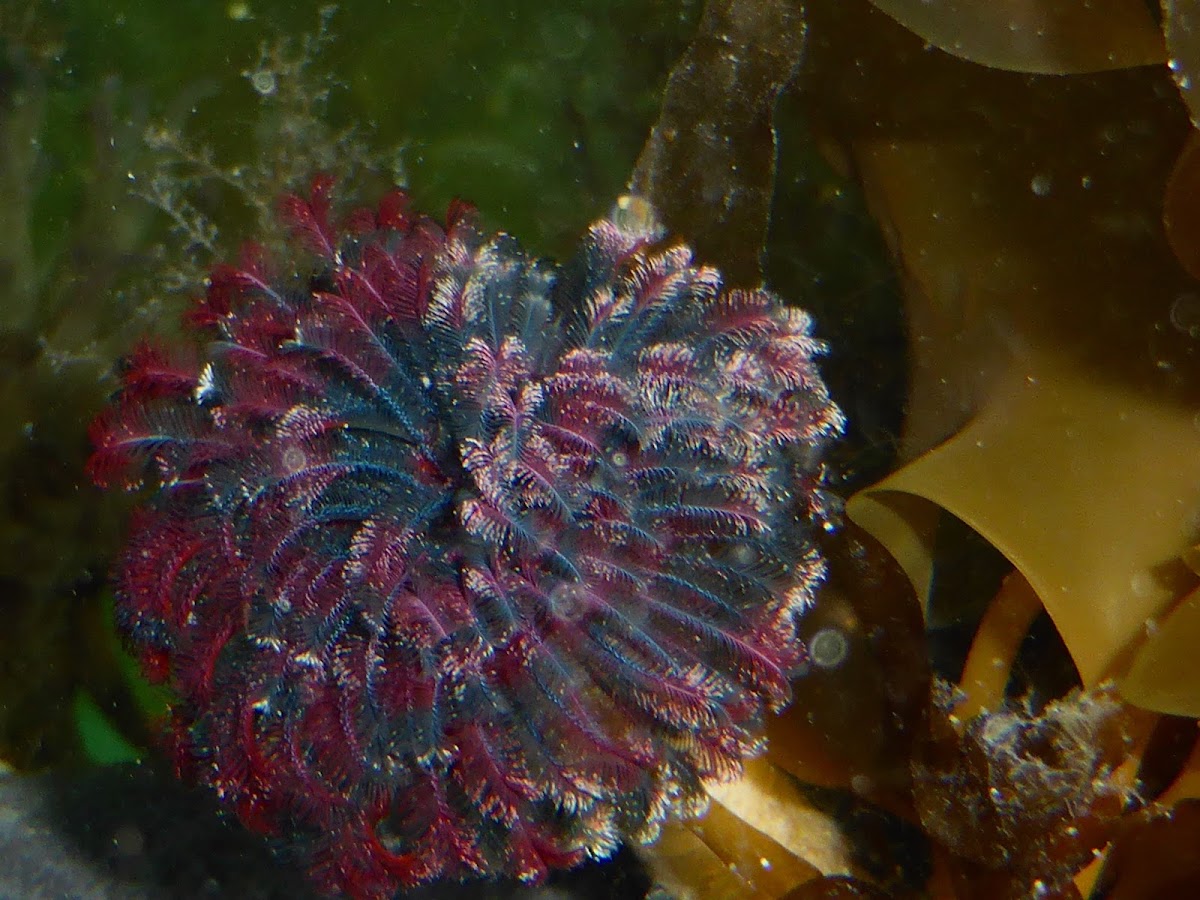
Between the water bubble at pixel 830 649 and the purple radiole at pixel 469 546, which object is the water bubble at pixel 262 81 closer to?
the purple radiole at pixel 469 546

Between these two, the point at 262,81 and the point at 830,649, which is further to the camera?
the point at 262,81

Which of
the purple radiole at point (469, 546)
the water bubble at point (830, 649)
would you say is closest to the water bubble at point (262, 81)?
the purple radiole at point (469, 546)

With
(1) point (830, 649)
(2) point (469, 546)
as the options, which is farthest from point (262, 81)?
(1) point (830, 649)

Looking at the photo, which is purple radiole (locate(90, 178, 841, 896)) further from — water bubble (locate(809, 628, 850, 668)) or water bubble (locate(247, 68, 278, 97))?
water bubble (locate(247, 68, 278, 97))

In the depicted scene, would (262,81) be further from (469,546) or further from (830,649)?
(830,649)

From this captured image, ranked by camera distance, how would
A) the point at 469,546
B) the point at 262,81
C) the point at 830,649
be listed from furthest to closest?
the point at 262,81, the point at 830,649, the point at 469,546

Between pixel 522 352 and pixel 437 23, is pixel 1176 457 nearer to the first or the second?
pixel 522 352

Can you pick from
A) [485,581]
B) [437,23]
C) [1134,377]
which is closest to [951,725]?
[1134,377]

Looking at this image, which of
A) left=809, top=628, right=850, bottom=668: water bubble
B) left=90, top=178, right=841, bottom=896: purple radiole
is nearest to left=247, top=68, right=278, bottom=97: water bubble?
left=90, top=178, right=841, bottom=896: purple radiole
